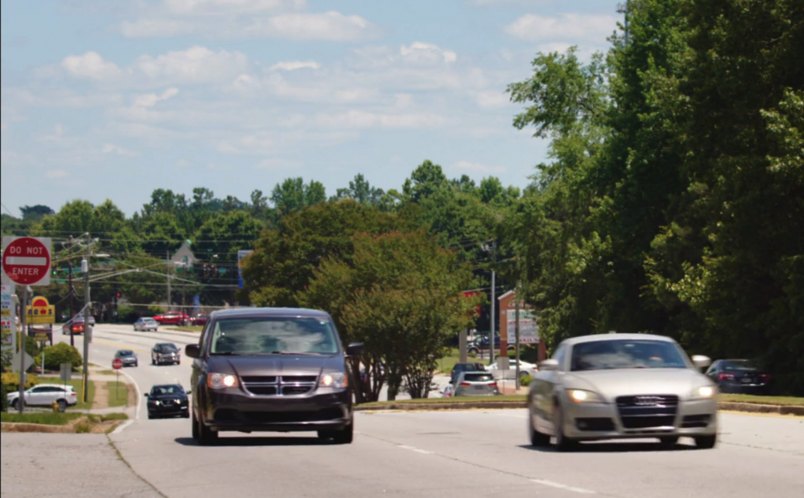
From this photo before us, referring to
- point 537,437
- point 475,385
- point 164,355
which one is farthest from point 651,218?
point 164,355

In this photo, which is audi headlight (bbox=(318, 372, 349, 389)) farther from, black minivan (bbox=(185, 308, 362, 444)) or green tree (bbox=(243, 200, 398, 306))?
green tree (bbox=(243, 200, 398, 306))

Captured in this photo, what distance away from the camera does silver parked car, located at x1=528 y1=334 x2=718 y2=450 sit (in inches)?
695

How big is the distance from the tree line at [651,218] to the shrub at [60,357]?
89.7ft

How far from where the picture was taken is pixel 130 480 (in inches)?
583

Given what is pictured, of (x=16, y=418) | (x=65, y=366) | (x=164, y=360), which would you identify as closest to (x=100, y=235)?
(x=164, y=360)

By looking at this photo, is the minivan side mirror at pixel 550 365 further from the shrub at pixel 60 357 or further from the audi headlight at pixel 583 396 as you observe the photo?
the shrub at pixel 60 357

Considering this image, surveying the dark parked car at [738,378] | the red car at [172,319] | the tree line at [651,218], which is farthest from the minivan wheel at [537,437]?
the red car at [172,319]

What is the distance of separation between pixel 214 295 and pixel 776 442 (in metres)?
177

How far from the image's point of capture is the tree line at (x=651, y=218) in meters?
44.5

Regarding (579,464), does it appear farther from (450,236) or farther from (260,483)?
(450,236)

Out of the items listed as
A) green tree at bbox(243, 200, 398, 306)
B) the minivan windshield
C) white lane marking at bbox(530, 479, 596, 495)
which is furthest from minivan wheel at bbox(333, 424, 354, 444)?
green tree at bbox(243, 200, 398, 306)

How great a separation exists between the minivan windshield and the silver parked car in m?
3.12

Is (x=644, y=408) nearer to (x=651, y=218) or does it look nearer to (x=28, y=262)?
(x=28, y=262)

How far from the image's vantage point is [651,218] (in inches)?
2409
